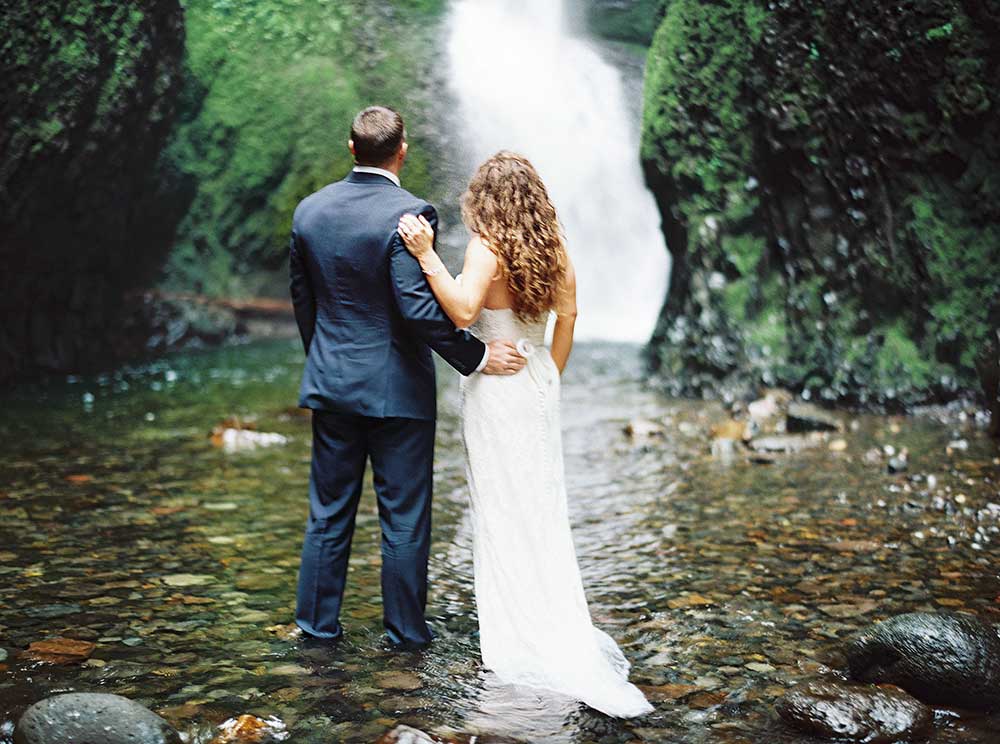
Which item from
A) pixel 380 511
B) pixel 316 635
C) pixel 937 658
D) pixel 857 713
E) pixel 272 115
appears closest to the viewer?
pixel 857 713

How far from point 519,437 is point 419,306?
613 mm

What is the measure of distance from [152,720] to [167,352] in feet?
41.2

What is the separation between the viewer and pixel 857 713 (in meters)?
3.15

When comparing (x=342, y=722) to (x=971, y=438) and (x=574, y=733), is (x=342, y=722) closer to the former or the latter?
(x=574, y=733)

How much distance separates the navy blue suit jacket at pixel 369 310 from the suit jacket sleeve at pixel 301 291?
0.04 feet

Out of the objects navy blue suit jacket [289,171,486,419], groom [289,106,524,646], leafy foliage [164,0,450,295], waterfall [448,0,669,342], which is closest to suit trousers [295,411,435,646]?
groom [289,106,524,646]

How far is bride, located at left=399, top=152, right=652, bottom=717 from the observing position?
3549mm

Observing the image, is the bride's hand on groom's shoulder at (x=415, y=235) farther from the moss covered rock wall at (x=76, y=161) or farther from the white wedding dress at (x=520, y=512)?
the moss covered rock wall at (x=76, y=161)

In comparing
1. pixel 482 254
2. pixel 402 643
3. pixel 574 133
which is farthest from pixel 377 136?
pixel 574 133

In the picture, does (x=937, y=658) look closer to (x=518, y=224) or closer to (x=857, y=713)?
(x=857, y=713)

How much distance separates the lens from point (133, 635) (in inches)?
156

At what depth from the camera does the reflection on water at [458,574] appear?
3.37 m

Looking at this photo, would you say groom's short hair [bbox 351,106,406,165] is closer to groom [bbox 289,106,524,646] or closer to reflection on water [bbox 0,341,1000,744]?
groom [bbox 289,106,524,646]

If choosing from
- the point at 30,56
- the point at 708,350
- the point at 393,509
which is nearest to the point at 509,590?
the point at 393,509
